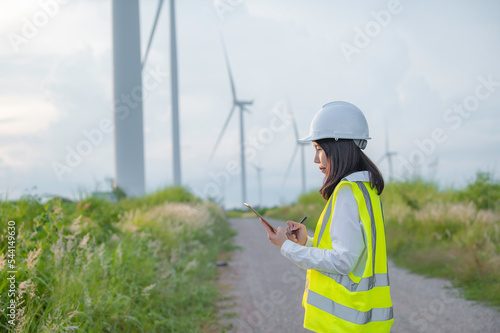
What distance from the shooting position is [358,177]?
2.03 metres

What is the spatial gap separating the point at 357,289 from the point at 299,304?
3.99 metres

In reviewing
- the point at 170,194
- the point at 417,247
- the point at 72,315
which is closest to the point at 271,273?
the point at 417,247

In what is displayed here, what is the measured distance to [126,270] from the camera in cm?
499

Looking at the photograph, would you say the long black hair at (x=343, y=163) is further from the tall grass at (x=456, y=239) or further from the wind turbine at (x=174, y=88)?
the wind turbine at (x=174, y=88)

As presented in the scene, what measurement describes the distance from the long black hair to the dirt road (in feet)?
9.81

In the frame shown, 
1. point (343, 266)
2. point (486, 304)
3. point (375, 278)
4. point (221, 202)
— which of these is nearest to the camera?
point (343, 266)

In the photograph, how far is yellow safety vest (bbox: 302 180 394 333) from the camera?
194 cm

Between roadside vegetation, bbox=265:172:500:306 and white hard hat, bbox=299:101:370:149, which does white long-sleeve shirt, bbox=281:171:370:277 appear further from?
roadside vegetation, bbox=265:172:500:306

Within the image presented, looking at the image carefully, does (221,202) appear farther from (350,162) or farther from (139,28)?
(350,162)

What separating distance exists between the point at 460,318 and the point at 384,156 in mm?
23090

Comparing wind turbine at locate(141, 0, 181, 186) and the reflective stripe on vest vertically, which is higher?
wind turbine at locate(141, 0, 181, 186)

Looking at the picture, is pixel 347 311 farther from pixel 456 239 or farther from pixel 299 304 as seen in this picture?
pixel 456 239

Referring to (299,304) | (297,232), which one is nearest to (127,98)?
(299,304)

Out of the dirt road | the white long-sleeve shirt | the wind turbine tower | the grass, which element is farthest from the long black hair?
the wind turbine tower
